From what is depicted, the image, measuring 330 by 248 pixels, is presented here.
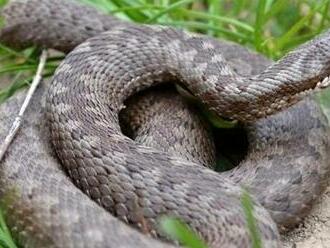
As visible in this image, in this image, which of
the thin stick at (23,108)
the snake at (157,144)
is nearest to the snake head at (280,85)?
the snake at (157,144)

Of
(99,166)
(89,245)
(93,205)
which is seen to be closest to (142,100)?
(99,166)

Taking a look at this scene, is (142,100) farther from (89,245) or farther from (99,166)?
(89,245)

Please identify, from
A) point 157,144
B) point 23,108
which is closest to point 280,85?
point 157,144

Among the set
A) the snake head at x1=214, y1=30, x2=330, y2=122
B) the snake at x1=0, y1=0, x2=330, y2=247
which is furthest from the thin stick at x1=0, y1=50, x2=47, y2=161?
the snake head at x1=214, y1=30, x2=330, y2=122

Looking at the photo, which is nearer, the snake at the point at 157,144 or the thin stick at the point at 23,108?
the snake at the point at 157,144

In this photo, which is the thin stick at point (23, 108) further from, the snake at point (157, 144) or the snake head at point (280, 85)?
the snake head at point (280, 85)

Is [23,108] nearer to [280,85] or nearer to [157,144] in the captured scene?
[157,144]

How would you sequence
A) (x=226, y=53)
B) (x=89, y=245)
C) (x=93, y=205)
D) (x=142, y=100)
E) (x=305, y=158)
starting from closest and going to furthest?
(x=89, y=245) < (x=93, y=205) < (x=305, y=158) < (x=142, y=100) < (x=226, y=53)
